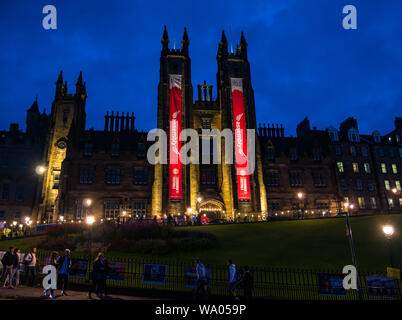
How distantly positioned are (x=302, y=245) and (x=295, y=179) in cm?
2912

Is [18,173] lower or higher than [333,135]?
lower

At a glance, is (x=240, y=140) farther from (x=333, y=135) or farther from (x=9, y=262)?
(x=9, y=262)

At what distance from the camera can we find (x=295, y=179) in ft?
157

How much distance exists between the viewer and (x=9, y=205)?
47.3 m

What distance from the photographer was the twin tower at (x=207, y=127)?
41.2m

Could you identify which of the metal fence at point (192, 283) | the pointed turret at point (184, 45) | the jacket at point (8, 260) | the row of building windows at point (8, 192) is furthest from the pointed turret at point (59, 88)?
the metal fence at point (192, 283)

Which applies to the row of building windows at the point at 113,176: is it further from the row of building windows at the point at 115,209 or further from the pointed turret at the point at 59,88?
the pointed turret at the point at 59,88

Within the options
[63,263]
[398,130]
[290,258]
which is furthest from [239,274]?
[398,130]

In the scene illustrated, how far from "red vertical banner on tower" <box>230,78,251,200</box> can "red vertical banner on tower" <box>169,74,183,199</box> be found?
27.1 feet

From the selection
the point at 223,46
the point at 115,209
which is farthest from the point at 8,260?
the point at 223,46

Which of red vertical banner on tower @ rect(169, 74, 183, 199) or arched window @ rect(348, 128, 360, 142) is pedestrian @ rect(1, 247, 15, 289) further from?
arched window @ rect(348, 128, 360, 142)

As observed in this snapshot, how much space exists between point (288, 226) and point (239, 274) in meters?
14.1

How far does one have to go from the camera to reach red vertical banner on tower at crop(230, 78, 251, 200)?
137ft
